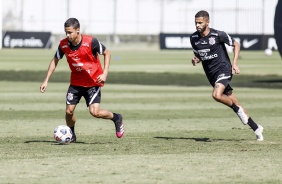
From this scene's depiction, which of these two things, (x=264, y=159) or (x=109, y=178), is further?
(x=264, y=159)

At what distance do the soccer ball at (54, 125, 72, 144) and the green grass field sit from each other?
139mm

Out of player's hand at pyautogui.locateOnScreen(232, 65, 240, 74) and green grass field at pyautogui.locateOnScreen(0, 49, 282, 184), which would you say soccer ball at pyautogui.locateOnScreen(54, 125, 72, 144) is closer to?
green grass field at pyautogui.locateOnScreen(0, 49, 282, 184)

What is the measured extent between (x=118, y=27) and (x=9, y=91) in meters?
54.8

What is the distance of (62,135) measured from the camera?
13.4 m

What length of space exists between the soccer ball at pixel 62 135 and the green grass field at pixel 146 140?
0.14m

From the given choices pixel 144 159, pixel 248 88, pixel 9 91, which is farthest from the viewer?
pixel 248 88

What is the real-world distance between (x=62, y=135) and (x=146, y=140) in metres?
1.52

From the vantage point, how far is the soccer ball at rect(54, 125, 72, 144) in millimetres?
13336

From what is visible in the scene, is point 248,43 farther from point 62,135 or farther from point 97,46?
point 62,135

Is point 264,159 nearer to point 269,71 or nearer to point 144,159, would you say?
point 144,159

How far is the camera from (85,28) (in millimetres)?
80438

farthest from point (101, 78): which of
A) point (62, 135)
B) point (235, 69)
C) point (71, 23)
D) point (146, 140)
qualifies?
point (235, 69)

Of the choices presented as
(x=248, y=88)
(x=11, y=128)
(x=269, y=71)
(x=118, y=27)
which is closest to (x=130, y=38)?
(x=118, y=27)

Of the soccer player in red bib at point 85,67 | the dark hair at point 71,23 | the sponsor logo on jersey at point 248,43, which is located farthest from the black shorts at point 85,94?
the sponsor logo on jersey at point 248,43
